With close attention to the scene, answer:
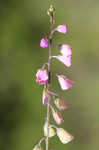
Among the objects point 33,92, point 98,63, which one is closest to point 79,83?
point 98,63

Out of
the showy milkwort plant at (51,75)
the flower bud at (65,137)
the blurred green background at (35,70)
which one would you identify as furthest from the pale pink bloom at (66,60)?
the blurred green background at (35,70)

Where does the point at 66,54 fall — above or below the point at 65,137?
above

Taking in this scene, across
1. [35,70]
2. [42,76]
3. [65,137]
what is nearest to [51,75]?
[42,76]

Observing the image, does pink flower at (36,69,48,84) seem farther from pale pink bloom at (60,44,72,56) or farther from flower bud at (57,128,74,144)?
flower bud at (57,128,74,144)

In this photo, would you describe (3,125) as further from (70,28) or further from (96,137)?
(70,28)

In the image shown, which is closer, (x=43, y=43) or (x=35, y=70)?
(x=43, y=43)

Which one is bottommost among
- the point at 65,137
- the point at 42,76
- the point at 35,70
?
the point at 65,137

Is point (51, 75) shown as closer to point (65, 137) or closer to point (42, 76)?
point (42, 76)

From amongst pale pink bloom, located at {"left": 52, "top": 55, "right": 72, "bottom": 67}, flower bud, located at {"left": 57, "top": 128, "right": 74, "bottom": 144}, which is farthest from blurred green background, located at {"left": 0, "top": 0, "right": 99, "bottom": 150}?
pale pink bloom, located at {"left": 52, "top": 55, "right": 72, "bottom": 67}

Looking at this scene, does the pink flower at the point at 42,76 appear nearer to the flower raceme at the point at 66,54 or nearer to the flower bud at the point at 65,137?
the flower raceme at the point at 66,54
